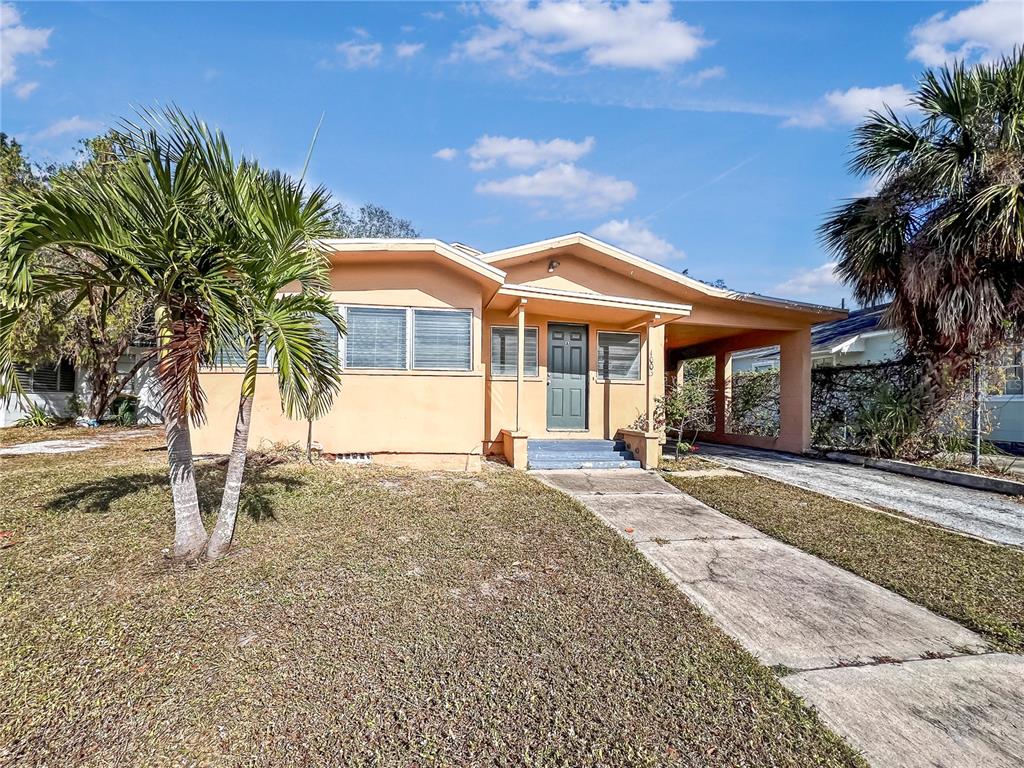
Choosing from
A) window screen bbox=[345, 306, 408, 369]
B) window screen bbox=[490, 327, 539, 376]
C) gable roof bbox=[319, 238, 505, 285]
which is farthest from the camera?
window screen bbox=[490, 327, 539, 376]

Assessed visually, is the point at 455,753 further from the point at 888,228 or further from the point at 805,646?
the point at 888,228

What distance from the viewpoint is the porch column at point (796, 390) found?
11.8 m

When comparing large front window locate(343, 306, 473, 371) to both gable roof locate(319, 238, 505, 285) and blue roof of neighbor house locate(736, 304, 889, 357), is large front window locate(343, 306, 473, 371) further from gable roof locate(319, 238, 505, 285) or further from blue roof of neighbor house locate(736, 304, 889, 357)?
blue roof of neighbor house locate(736, 304, 889, 357)

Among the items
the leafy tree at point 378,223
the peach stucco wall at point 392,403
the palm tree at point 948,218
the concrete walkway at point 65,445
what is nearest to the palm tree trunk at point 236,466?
the peach stucco wall at point 392,403

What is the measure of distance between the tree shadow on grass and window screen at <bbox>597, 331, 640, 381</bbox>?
6683 mm

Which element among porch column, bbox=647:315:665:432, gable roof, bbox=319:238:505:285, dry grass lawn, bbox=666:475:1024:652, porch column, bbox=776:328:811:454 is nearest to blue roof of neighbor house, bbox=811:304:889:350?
porch column, bbox=776:328:811:454

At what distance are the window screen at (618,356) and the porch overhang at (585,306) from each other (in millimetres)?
471

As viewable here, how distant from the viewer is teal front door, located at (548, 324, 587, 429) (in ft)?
35.0

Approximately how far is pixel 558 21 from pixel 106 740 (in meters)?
11.5

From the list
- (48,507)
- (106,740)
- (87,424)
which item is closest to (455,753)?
(106,740)

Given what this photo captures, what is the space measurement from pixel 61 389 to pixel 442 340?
16.5 meters

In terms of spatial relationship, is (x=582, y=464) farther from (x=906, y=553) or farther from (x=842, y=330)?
(x=842, y=330)

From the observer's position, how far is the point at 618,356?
1105 centimetres

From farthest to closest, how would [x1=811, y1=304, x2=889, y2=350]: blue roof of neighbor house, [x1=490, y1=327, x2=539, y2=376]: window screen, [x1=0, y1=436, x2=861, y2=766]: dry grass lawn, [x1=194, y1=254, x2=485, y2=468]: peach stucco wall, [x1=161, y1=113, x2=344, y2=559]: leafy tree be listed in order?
1. [x1=811, y1=304, x2=889, y2=350]: blue roof of neighbor house
2. [x1=490, y1=327, x2=539, y2=376]: window screen
3. [x1=194, y1=254, x2=485, y2=468]: peach stucco wall
4. [x1=161, y1=113, x2=344, y2=559]: leafy tree
5. [x1=0, y1=436, x2=861, y2=766]: dry grass lawn
